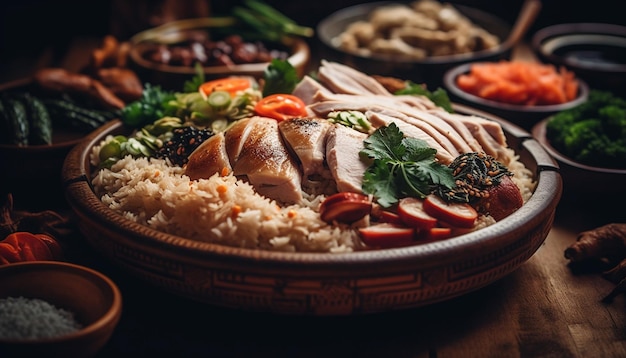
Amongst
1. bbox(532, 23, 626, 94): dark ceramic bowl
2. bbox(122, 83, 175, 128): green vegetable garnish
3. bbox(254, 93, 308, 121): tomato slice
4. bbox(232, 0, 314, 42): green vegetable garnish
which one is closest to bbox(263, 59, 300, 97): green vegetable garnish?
bbox(254, 93, 308, 121): tomato slice

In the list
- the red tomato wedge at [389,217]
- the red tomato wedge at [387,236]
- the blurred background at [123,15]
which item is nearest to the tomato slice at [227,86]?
the red tomato wedge at [389,217]

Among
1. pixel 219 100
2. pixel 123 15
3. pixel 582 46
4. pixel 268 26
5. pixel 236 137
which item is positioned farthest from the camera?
pixel 123 15

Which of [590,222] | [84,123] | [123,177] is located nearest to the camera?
[123,177]

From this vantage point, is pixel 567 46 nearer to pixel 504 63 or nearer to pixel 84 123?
pixel 504 63

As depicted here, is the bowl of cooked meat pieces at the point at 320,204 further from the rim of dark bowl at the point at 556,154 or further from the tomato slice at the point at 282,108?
the rim of dark bowl at the point at 556,154

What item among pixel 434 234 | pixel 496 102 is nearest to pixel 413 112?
pixel 434 234

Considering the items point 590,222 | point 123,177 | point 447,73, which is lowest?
point 590,222

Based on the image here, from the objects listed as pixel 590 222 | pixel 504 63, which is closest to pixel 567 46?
pixel 504 63

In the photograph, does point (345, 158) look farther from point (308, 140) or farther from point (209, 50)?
point (209, 50)
